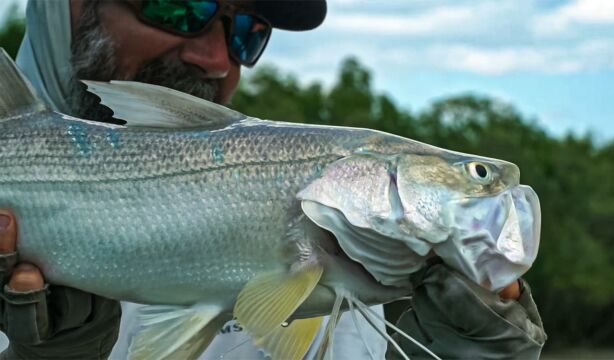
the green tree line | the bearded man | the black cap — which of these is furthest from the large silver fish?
the green tree line

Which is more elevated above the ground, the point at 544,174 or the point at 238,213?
the point at 238,213

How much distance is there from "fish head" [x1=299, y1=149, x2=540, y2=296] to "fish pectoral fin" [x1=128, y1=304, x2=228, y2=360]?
463 millimetres

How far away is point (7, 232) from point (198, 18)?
1.96 meters

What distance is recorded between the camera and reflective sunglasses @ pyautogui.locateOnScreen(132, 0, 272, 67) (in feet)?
14.3

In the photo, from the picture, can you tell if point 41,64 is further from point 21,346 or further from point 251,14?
point 21,346

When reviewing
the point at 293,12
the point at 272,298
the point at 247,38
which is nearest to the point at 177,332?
the point at 272,298

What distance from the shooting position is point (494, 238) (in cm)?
257

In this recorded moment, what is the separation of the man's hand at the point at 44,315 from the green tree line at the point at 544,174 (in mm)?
33987

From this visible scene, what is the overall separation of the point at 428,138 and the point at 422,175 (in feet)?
139

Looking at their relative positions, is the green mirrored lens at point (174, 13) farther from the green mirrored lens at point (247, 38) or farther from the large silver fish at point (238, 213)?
the large silver fish at point (238, 213)

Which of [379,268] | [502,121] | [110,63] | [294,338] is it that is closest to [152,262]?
[294,338]

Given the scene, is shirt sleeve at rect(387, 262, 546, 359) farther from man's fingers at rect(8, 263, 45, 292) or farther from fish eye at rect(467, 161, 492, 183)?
man's fingers at rect(8, 263, 45, 292)

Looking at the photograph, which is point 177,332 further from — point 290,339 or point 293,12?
point 293,12

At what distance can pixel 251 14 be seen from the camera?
4.75 meters
